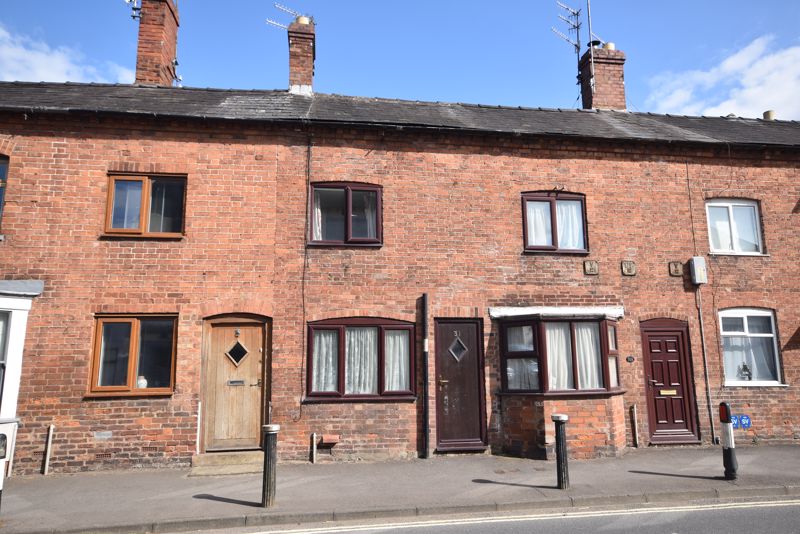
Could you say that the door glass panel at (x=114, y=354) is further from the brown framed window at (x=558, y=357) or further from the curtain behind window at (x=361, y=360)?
the brown framed window at (x=558, y=357)

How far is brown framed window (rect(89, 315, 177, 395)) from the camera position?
8898 mm

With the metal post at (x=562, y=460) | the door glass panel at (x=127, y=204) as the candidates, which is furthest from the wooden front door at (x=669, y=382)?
the door glass panel at (x=127, y=204)

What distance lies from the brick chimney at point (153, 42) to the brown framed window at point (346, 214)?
5507mm

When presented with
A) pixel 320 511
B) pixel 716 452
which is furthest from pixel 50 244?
pixel 716 452

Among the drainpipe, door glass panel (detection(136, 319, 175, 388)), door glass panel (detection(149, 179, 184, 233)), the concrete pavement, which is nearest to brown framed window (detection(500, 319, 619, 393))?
the concrete pavement

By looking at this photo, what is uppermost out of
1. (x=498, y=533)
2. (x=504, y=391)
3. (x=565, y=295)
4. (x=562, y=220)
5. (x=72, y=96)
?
(x=72, y=96)

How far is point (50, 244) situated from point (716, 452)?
1251 cm

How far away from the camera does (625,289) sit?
34.6 feet

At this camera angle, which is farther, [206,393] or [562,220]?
[562,220]

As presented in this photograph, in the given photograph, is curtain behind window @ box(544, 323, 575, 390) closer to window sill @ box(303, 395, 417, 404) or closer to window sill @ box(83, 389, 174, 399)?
window sill @ box(303, 395, 417, 404)

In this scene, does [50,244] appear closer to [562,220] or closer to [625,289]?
[562,220]

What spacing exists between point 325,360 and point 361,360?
66cm

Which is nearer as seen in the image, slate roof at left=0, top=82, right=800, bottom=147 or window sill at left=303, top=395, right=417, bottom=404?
window sill at left=303, top=395, right=417, bottom=404

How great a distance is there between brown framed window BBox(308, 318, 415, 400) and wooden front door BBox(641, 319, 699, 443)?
484 centimetres
